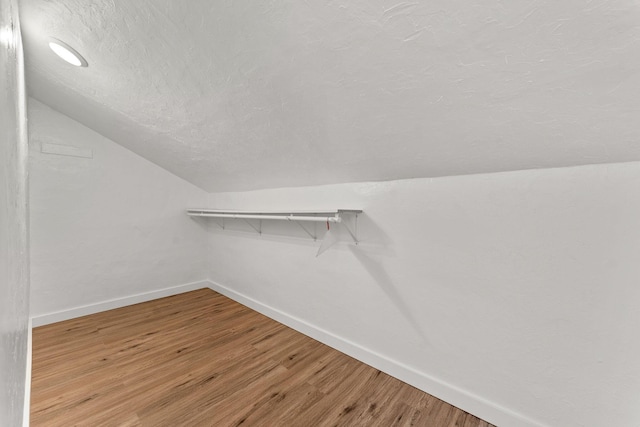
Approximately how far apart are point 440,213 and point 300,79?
1.02 meters

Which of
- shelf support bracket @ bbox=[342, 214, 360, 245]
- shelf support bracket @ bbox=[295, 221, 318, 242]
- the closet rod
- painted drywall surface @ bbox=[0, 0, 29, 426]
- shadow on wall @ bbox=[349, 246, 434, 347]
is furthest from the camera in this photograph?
shelf support bracket @ bbox=[295, 221, 318, 242]

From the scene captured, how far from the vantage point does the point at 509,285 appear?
4.13 ft

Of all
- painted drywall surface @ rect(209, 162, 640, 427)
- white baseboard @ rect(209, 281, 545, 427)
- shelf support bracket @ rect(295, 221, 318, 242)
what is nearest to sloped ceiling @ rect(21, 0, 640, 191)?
painted drywall surface @ rect(209, 162, 640, 427)

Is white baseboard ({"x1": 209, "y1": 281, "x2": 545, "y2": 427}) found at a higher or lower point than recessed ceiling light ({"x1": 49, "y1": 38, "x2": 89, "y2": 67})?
lower

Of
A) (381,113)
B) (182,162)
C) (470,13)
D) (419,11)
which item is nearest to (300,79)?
(381,113)

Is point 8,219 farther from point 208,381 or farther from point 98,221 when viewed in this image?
point 98,221

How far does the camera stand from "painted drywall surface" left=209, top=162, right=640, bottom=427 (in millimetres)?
1037

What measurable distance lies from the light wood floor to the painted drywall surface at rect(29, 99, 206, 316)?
0.44m

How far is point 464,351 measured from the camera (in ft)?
4.56

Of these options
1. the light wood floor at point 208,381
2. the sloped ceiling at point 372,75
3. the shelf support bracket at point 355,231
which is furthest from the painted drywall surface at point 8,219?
the shelf support bracket at point 355,231

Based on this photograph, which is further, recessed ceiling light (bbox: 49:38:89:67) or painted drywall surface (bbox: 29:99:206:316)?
painted drywall surface (bbox: 29:99:206:316)

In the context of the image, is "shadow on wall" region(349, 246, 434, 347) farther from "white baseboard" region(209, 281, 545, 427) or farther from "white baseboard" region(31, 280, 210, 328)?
"white baseboard" region(31, 280, 210, 328)

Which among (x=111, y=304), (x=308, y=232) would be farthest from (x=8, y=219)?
(x=111, y=304)

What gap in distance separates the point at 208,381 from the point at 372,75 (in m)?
1.91
